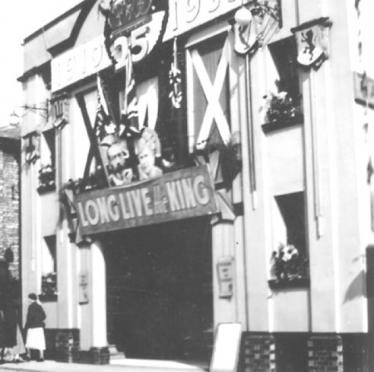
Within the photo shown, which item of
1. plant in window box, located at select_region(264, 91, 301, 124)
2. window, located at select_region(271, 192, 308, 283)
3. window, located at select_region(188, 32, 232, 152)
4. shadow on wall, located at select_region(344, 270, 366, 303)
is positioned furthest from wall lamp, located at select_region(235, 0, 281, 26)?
shadow on wall, located at select_region(344, 270, 366, 303)

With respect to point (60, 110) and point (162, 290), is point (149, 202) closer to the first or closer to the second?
point (162, 290)

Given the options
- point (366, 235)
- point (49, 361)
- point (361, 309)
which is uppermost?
point (366, 235)

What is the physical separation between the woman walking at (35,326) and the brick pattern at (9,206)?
541 centimetres

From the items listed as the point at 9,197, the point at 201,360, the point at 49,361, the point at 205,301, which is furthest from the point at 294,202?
the point at 9,197

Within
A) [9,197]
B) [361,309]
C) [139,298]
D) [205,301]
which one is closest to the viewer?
[361,309]

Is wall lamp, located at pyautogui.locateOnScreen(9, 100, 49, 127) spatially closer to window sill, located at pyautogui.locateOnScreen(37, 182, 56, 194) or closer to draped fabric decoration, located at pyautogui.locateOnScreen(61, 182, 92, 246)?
window sill, located at pyautogui.locateOnScreen(37, 182, 56, 194)

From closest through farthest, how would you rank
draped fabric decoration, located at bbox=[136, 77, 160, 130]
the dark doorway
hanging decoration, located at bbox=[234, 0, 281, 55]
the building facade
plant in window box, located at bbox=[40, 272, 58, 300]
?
the building facade < hanging decoration, located at bbox=[234, 0, 281, 55] < the dark doorway < draped fabric decoration, located at bbox=[136, 77, 160, 130] < plant in window box, located at bbox=[40, 272, 58, 300]

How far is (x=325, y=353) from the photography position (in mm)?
14398

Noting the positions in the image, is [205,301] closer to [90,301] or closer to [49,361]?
[90,301]

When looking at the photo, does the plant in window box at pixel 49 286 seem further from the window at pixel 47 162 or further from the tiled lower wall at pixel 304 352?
the tiled lower wall at pixel 304 352

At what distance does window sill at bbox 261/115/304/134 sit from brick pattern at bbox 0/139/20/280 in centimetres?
1259

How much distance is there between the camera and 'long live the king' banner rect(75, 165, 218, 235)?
17.3 metres

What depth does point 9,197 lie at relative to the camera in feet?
85.9

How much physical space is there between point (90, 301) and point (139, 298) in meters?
1.33
